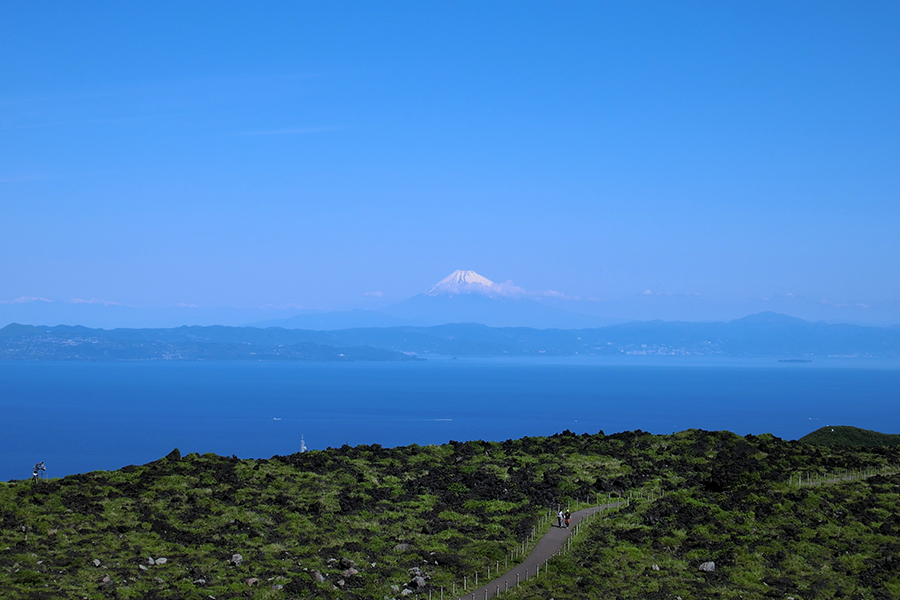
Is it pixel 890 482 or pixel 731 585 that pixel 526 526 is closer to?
pixel 731 585

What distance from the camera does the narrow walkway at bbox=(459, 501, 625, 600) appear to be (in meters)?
36.8

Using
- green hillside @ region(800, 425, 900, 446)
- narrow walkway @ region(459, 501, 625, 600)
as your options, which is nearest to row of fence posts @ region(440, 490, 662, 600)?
narrow walkway @ region(459, 501, 625, 600)

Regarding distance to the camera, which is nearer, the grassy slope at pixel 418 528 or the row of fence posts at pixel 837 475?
the grassy slope at pixel 418 528

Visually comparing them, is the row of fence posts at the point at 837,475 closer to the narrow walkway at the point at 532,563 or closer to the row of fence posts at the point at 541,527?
the row of fence posts at the point at 541,527

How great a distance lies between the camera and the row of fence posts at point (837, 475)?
57.8m

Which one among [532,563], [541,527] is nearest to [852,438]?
[541,527]

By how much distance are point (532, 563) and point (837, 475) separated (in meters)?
32.4

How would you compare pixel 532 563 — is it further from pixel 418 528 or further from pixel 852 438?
pixel 852 438

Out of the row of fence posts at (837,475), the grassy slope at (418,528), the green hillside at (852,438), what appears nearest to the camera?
the grassy slope at (418,528)

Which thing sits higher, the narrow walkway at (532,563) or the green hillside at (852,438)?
the narrow walkway at (532,563)

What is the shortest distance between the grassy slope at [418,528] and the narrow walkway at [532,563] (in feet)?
4.52

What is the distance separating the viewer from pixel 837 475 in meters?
59.7

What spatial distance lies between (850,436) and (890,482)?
51.5 meters

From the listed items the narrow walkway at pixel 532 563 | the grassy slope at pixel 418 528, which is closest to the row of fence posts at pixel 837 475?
the grassy slope at pixel 418 528
